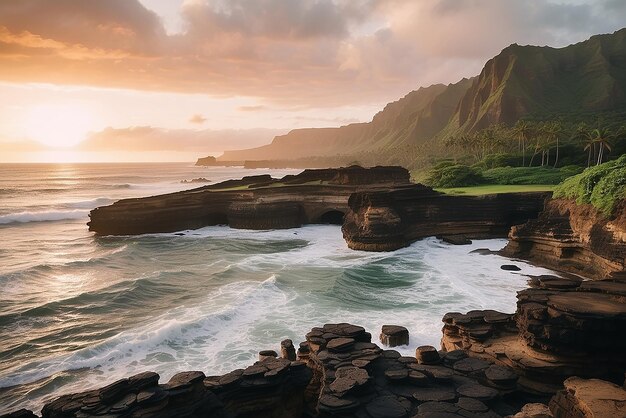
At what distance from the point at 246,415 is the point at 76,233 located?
44729 mm

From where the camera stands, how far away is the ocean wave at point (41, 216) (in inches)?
2232

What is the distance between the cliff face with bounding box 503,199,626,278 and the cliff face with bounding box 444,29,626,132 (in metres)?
104

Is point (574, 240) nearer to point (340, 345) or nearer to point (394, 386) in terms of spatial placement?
point (340, 345)

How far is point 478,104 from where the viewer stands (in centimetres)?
14738

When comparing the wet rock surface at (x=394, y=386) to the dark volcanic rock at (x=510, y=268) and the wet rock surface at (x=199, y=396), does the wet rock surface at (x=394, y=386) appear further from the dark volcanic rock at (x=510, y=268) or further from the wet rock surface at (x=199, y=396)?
the dark volcanic rock at (x=510, y=268)

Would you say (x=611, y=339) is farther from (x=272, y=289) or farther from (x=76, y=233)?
(x=76, y=233)

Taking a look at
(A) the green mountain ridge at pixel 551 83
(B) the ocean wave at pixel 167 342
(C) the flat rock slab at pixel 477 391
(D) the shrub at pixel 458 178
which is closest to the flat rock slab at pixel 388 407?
(C) the flat rock slab at pixel 477 391

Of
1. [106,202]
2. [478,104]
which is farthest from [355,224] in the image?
[478,104]

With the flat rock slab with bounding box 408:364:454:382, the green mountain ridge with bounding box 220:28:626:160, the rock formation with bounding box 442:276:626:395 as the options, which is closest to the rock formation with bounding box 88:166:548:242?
the rock formation with bounding box 442:276:626:395

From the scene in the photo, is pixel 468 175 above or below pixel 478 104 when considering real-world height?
below

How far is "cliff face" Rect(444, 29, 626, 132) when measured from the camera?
116812 millimetres

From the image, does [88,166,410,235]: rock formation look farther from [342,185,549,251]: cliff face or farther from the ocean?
[342,185,549,251]: cliff face

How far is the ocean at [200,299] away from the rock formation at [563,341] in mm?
3696

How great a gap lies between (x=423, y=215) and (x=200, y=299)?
21.2m
